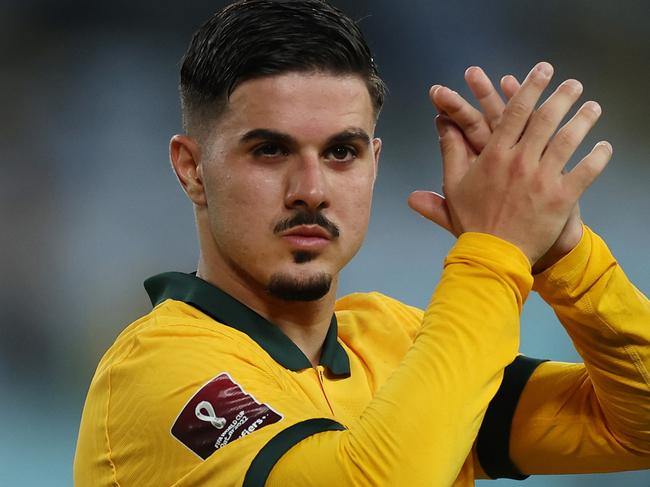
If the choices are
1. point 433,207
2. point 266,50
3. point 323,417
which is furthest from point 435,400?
point 266,50

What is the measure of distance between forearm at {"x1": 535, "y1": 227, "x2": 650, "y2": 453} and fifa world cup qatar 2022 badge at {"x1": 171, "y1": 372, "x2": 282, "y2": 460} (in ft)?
1.32

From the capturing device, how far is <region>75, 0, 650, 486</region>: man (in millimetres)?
1171

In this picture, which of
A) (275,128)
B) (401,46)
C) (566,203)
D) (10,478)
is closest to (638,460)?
(566,203)

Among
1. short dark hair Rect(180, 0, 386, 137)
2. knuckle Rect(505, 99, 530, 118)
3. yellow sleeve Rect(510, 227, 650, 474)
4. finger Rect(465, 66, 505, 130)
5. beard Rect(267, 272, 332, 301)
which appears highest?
short dark hair Rect(180, 0, 386, 137)

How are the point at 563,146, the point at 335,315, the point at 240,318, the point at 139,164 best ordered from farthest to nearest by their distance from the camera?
the point at 139,164 < the point at 335,315 < the point at 240,318 < the point at 563,146

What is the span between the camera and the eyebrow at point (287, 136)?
1372 millimetres

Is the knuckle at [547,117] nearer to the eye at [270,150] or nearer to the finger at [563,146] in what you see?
the finger at [563,146]

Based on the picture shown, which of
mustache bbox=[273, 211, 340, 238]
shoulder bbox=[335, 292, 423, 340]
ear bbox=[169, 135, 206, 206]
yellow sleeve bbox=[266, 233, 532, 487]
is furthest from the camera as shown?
shoulder bbox=[335, 292, 423, 340]

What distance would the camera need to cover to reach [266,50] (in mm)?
1421

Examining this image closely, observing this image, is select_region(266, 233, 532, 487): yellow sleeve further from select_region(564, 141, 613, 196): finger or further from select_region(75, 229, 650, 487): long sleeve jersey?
select_region(564, 141, 613, 196): finger

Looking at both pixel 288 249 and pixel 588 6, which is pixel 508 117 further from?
pixel 588 6

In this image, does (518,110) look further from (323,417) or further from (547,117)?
(323,417)

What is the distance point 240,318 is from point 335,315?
251 millimetres

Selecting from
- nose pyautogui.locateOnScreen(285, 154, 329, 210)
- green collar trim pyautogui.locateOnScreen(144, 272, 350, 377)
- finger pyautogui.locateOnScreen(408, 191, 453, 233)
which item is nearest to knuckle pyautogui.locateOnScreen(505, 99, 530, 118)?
finger pyautogui.locateOnScreen(408, 191, 453, 233)
